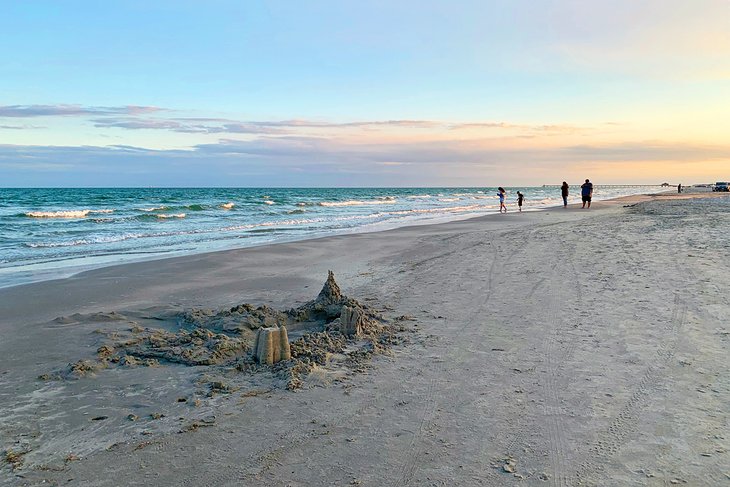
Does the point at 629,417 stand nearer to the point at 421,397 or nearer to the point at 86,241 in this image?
→ the point at 421,397

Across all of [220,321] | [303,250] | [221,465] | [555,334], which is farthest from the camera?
[303,250]

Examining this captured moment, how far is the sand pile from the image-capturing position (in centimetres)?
525

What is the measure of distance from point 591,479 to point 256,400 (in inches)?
97.7

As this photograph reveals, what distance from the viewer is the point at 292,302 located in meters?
8.33

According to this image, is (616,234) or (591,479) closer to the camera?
(591,479)

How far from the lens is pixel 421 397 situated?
444 cm

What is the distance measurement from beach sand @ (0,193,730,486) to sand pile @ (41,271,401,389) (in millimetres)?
101

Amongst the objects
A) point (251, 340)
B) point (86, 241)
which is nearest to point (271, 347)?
point (251, 340)

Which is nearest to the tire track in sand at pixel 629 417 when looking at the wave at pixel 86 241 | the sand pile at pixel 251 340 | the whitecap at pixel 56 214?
the sand pile at pixel 251 340

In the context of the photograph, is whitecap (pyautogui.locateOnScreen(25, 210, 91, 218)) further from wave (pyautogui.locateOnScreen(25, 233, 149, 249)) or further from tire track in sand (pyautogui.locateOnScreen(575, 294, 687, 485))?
tire track in sand (pyautogui.locateOnScreen(575, 294, 687, 485))

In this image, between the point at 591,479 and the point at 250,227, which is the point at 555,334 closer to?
the point at 591,479

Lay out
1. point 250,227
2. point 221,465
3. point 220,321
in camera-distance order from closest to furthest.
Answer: point 221,465
point 220,321
point 250,227

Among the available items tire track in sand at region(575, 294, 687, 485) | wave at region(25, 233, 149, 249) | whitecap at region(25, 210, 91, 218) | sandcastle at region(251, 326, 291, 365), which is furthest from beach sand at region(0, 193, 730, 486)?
whitecap at region(25, 210, 91, 218)

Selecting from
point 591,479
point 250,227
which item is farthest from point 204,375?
point 250,227
